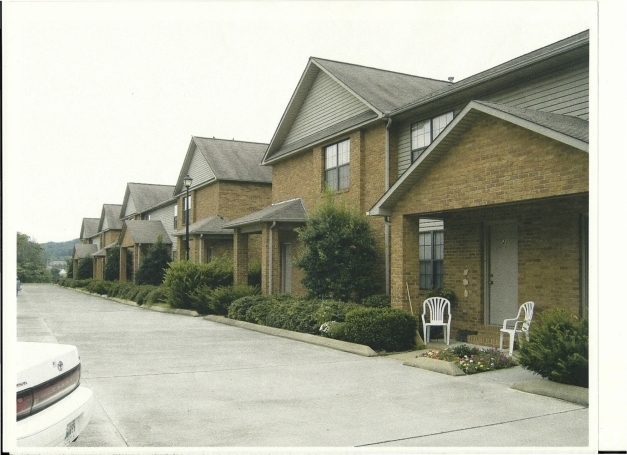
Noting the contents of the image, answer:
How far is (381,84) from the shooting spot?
63.0ft

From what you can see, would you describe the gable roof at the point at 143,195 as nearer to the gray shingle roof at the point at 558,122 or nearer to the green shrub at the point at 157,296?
the green shrub at the point at 157,296

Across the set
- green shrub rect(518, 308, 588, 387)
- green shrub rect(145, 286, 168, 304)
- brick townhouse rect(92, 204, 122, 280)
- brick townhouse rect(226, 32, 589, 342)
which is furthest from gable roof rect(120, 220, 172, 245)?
green shrub rect(518, 308, 588, 387)

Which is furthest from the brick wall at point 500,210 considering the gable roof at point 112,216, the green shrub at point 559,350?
the gable roof at point 112,216

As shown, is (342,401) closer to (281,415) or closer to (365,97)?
(281,415)

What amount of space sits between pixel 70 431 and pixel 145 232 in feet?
111

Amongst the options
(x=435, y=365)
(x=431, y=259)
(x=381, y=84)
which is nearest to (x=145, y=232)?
(x=381, y=84)

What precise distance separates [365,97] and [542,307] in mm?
7922

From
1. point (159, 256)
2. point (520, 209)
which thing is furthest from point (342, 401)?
point (159, 256)

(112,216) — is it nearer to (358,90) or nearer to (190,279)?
(190,279)

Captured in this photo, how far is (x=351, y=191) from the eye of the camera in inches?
723

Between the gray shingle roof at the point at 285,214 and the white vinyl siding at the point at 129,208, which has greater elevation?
the white vinyl siding at the point at 129,208

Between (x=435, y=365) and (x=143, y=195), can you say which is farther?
(x=143, y=195)

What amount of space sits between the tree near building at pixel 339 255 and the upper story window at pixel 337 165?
7.03 feet

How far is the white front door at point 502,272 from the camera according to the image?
43.6 feet
